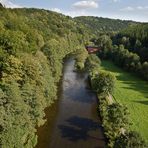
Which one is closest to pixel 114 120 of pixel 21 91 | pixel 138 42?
pixel 21 91

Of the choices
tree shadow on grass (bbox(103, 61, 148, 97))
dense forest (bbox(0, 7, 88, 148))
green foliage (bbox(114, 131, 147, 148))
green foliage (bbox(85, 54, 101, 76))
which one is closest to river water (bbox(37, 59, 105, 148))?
dense forest (bbox(0, 7, 88, 148))

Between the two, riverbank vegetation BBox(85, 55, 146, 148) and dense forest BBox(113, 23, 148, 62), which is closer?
riverbank vegetation BBox(85, 55, 146, 148)

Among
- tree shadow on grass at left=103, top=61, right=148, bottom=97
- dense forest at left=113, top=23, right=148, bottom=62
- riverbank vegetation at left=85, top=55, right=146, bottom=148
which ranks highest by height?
dense forest at left=113, top=23, right=148, bottom=62

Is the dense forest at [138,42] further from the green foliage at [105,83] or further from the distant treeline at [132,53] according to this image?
the green foliage at [105,83]

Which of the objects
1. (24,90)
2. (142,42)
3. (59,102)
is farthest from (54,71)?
(142,42)

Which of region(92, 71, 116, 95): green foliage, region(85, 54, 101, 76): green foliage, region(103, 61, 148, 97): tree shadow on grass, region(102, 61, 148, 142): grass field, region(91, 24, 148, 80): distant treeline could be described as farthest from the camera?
region(91, 24, 148, 80): distant treeline

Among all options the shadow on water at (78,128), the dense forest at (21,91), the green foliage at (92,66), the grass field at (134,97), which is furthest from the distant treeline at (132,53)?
the shadow on water at (78,128)

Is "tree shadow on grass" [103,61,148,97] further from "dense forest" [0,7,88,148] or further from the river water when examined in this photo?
"dense forest" [0,7,88,148]
